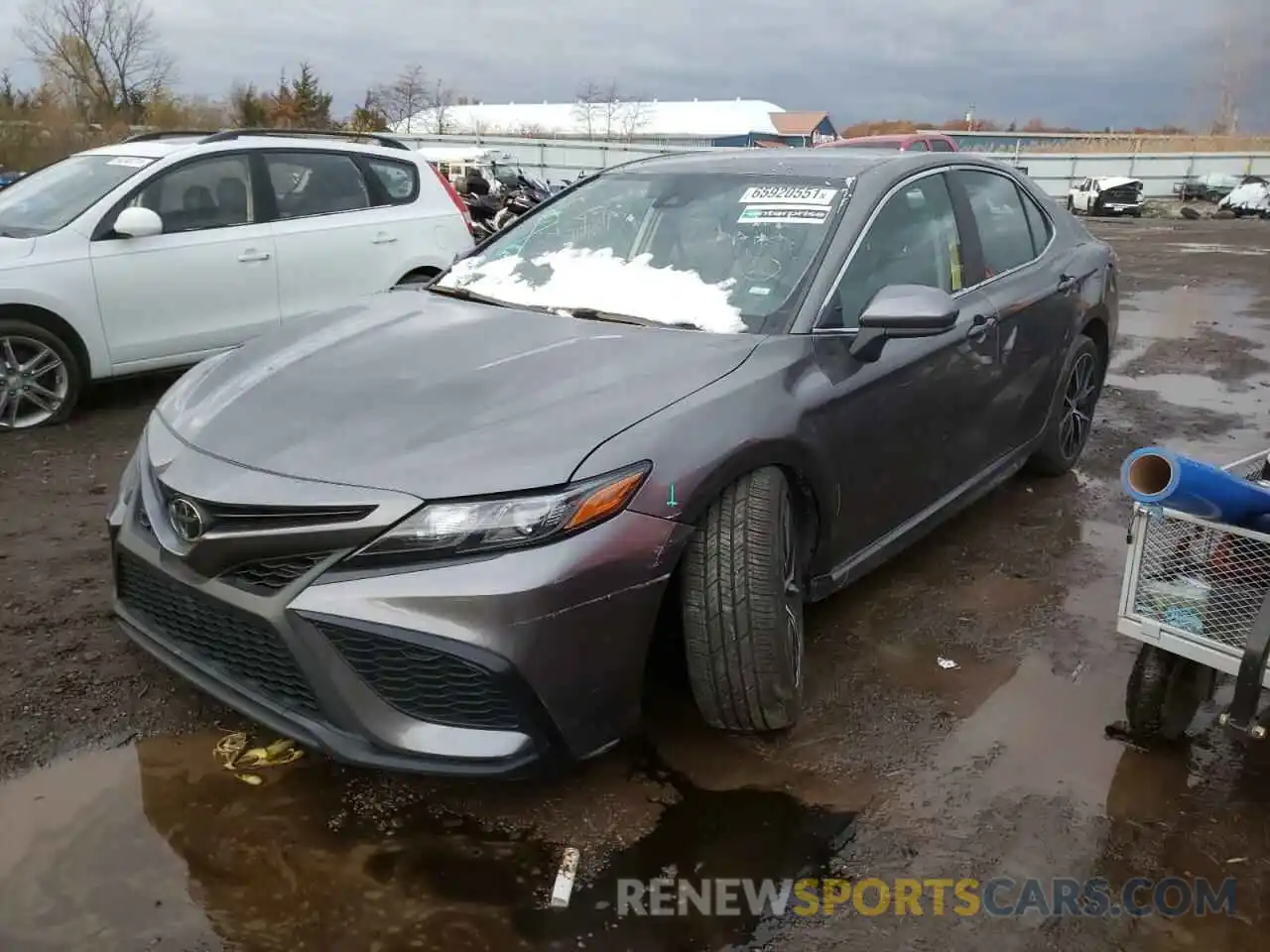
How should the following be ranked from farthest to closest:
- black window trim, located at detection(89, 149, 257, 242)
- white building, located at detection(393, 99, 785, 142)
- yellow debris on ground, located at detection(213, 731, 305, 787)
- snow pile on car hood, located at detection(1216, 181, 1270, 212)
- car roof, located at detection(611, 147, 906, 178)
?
white building, located at detection(393, 99, 785, 142) < snow pile on car hood, located at detection(1216, 181, 1270, 212) < black window trim, located at detection(89, 149, 257, 242) < car roof, located at detection(611, 147, 906, 178) < yellow debris on ground, located at detection(213, 731, 305, 787)

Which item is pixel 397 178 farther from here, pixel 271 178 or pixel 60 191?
pixel 60 191

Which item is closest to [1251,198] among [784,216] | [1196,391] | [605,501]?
[1196,391]

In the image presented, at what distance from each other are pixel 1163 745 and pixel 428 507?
2265 millimetres

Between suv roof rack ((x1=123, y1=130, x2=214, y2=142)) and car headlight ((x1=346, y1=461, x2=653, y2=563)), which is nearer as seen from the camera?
car headlight ((x1=346, y1=461, x2=653, y2=563))

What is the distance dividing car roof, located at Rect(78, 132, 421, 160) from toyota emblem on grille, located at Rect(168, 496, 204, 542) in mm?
4341

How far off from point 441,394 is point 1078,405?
141 inches

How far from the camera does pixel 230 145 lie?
6.33m

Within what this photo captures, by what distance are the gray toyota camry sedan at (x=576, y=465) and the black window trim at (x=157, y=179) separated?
288 centimetres

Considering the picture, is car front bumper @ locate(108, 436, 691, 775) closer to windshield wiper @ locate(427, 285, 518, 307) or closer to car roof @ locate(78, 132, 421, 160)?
windshield wiper @ locate(427, 285, 518, 307)

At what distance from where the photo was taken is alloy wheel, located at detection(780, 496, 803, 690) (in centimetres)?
280

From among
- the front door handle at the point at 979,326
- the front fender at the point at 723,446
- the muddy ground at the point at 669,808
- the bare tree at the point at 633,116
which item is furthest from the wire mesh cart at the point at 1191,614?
the bare tree at the point at 633,116

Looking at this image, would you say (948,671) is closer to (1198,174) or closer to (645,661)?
(645,661)

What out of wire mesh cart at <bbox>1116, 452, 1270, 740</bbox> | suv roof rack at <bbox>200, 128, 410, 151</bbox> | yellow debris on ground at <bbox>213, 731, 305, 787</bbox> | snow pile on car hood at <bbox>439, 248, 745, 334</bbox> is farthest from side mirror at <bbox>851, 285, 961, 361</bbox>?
suv roof rack at <bbox>200, 128, 410, 151</bbox>

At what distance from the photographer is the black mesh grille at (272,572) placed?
7.70ft
